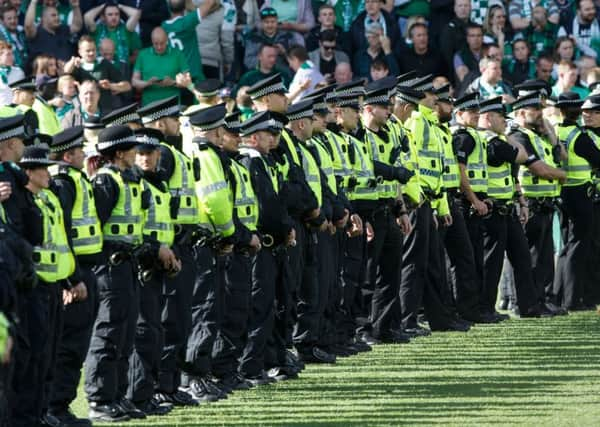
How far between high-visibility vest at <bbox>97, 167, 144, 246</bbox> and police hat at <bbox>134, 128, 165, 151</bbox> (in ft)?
1.03

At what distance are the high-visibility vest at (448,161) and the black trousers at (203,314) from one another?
5098mm

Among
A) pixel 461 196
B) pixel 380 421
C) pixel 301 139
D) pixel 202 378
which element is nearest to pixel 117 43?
pixel 461 196

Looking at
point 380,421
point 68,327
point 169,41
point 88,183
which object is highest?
point 169,41

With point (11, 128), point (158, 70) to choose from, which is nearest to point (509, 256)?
point (158, 70)

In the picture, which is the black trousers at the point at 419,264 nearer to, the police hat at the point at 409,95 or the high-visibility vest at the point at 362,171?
the high-visibility vest at the point at 362,171

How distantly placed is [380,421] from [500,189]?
683 centimetres

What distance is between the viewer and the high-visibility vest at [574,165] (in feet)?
63.0

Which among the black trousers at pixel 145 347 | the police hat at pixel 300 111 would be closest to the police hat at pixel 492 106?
the police hat at pixel 300 111

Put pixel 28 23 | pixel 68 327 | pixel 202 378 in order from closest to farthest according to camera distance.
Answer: pixel 68 327
pixel 202 378
pixel 28 23

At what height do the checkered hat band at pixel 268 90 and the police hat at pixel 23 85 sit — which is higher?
the police hat at pixel 23 85

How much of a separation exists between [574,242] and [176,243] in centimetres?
801

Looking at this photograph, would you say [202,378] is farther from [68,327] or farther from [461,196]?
[461,196]

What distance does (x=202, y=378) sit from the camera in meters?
13.0

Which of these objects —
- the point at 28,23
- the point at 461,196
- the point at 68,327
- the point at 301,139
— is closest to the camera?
the point at 68,327
